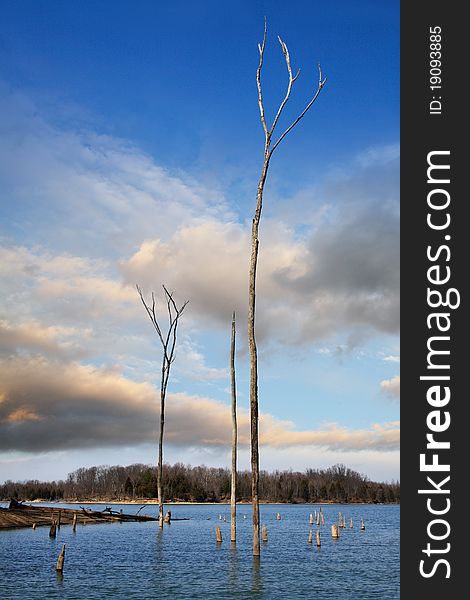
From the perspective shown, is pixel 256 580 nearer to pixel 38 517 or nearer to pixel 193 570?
pixel 193 570

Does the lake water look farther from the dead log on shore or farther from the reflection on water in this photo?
the dead log on shore

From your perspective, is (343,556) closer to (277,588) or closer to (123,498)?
(277,588)

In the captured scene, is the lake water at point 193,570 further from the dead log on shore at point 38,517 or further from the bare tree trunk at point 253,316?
the dead log on shore at point 38,517

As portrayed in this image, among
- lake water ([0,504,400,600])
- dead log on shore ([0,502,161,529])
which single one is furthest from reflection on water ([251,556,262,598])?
dead log on shore ([0,502,161,529])

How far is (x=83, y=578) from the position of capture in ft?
93.1

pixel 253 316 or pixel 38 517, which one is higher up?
pixel 253 316

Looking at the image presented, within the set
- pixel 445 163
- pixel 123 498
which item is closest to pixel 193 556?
pixel 445 163

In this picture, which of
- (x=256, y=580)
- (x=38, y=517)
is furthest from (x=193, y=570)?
(x=38, y=517)

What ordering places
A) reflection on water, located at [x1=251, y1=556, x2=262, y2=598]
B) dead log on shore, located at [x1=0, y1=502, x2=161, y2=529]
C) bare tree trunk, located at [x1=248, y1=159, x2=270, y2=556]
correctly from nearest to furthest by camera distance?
reflection on water, located at [x1=251, y1=556, x2=262, y2=598] < bare tree trunk, located at [x1=248, y1=159, x2=270, y2=556] < dead log on shore, located at [x1=0, y1=502, x2=161, y2=529]

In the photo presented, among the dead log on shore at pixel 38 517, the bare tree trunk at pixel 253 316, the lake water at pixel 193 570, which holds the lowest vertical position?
the dead log on shore at pixel 38 517

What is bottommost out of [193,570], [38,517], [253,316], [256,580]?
[38,517]

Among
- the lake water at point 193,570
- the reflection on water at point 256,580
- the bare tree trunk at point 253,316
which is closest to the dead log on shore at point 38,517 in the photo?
the lake water at point 193,570

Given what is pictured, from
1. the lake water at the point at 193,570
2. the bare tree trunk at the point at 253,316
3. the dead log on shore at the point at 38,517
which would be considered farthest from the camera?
the dead log on shore at the point at 38,517

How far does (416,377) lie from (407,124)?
6206 millimetres
